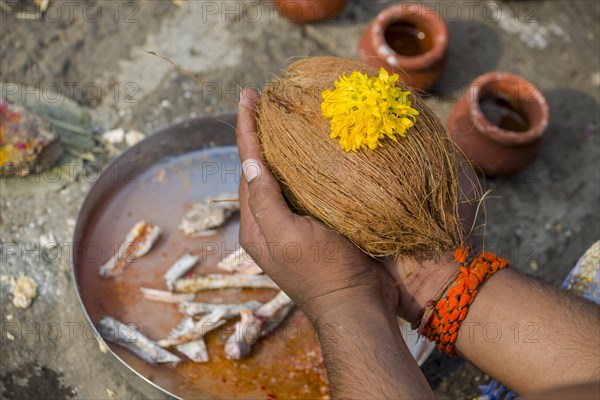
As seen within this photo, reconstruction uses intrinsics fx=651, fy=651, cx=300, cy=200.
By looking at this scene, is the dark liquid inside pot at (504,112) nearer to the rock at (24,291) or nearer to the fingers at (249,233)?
the fingers at (249,233)

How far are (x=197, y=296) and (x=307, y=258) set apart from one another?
0.98 meters

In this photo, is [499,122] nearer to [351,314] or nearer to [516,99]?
[516,99]

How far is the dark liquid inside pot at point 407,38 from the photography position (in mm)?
4012

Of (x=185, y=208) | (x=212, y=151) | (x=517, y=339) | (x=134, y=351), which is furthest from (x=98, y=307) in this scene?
(x=517, y=339)

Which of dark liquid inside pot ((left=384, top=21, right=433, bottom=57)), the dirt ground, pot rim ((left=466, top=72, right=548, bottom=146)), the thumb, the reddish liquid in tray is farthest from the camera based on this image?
dark liquid inside pot ((left=384, top=21, right=433, bottom=57))

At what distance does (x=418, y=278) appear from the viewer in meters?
2.46

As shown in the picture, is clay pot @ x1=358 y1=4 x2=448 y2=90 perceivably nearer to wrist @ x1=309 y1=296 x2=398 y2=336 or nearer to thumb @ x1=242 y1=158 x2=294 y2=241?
thumb @ x1=242 y1=158 x2=294 y2=241

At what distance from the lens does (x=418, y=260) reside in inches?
96.3

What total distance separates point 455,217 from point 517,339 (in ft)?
1.56

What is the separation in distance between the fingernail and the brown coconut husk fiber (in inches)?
2.5

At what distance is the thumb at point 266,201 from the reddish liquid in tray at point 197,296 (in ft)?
2.66

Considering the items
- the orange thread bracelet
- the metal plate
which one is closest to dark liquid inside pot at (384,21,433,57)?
the metal plate

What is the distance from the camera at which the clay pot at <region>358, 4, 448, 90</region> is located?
12.4ft

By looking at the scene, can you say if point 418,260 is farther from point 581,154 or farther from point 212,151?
point 581,154
